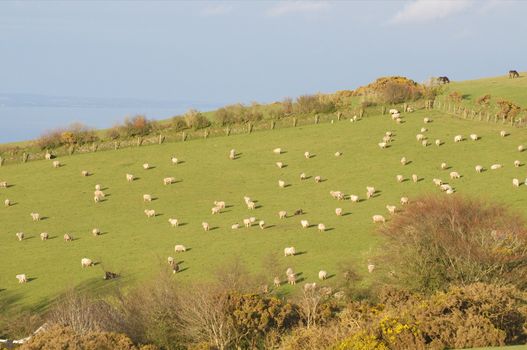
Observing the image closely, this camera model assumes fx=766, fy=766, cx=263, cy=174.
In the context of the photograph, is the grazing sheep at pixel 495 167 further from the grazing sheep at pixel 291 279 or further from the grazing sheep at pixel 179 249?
the grazing sheep at pixel 179 249

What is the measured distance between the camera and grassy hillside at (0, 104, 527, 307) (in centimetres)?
4969

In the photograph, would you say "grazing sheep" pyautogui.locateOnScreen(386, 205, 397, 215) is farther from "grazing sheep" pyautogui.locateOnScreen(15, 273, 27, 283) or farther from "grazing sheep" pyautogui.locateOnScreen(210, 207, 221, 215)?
"grazing sheep" pyautogui.locateOnScreen(15, 273, 27, 283)

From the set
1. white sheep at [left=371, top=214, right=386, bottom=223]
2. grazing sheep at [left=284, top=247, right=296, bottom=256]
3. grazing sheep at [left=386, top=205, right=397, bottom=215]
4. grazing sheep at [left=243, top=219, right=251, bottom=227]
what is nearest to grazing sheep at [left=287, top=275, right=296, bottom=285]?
grazing sheep at [left=284, top=247, right=296, bottom=256]

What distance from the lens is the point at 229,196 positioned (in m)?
63.7

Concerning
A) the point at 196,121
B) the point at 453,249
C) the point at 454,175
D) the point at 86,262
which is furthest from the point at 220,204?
the point at 196,121

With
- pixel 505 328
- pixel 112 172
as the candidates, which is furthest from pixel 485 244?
pixel 112 172

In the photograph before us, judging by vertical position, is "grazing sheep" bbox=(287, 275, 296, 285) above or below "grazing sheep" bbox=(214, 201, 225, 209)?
below

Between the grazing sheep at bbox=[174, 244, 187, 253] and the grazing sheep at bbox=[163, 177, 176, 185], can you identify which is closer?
the grazing sheep at bbox=[174, 244, 187, 253]

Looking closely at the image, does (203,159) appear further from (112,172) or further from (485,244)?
(485,244)

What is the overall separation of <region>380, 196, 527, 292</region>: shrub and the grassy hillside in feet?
14.2

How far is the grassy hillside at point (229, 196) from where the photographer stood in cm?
4969

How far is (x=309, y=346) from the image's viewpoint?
27.9m

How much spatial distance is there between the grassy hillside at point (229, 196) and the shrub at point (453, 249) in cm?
433

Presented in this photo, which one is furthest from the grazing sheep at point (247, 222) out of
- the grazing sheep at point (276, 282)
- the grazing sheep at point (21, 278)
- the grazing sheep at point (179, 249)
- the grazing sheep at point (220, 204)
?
the grazing sheep at point (21, 278)
